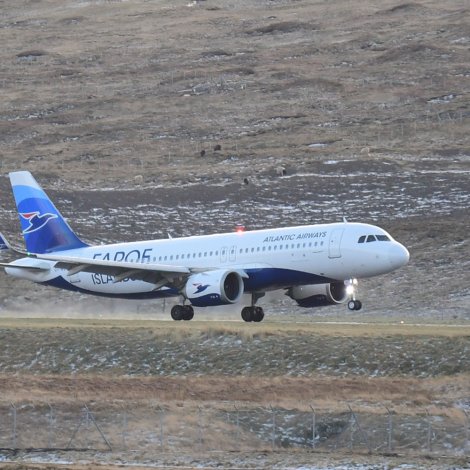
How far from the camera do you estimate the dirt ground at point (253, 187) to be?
4528 centimetres

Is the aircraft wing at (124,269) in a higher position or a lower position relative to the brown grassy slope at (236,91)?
higher

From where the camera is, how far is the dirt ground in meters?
Result: 45.3

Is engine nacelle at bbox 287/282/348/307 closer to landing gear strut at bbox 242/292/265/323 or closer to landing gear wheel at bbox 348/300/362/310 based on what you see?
landing gear strut at bbox 242/292/265/323

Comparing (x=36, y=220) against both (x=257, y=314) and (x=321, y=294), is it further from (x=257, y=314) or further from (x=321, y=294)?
(x=321, y=294)

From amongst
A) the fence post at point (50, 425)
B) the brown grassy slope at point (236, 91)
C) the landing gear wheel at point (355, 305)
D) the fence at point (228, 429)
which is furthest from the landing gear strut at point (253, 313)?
the brown grassy slope at point (236, 91)

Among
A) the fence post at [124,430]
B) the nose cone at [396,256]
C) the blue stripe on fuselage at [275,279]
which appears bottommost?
the blue stripe on fuselage at [275,279]

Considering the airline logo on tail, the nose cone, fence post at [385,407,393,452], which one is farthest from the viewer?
the airline logo on tail

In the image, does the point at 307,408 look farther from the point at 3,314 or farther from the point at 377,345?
the point at 3,314

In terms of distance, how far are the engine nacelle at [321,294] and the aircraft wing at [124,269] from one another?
5289 millimetres

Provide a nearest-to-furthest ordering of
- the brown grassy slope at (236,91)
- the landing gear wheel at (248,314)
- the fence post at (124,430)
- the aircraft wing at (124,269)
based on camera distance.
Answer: the fence post at (124,430) < the aircraft wing at (124,269) < the landing gear wheel at (248,314) < the brown grassy slope at (236,91)

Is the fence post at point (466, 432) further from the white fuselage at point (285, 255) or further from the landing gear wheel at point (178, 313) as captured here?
the landing gear wheel at point (178, 313)

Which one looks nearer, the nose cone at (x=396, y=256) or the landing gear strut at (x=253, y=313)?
the nose cone at (x=396, y=256)

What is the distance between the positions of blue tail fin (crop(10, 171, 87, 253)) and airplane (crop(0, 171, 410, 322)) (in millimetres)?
50

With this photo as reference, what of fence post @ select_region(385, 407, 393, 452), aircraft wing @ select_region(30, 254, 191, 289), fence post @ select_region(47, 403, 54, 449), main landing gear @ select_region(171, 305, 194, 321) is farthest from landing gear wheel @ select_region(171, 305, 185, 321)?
fence post @ select_region(385, 407, 393, 452)
